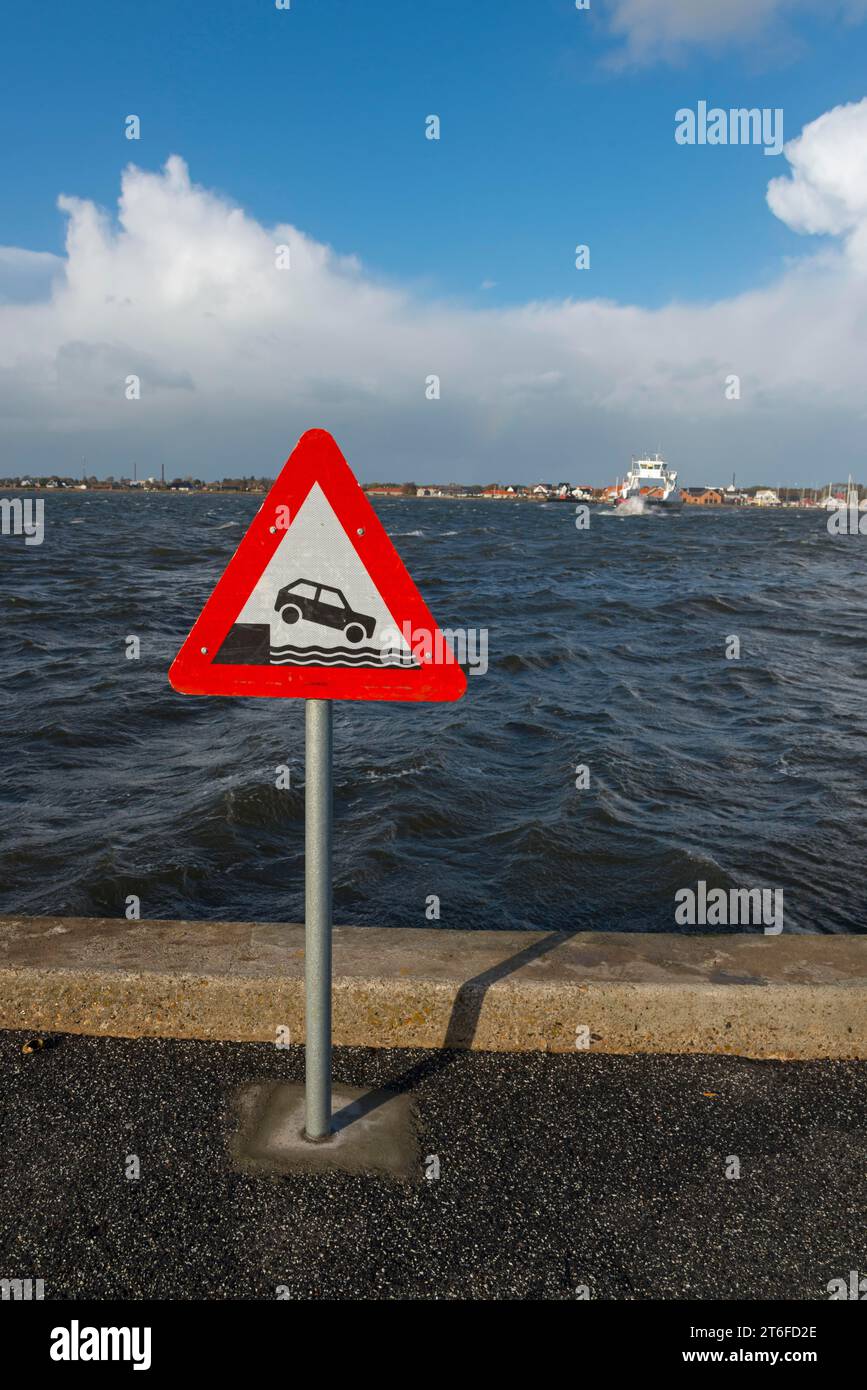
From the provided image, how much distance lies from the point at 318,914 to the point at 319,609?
943 mm

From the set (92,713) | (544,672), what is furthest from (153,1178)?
(544,672)

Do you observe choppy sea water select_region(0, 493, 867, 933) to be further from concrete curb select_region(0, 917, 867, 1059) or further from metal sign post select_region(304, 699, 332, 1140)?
metal sign post select_region(304, 699, 332, 1140)

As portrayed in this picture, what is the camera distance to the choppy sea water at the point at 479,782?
7.09 metres

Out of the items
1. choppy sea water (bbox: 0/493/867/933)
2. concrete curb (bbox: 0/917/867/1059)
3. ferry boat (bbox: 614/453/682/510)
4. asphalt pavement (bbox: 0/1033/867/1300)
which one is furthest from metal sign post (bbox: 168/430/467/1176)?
ferry boat (bbox: 614/453/682/510)

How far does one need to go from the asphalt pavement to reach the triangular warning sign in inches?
57.1

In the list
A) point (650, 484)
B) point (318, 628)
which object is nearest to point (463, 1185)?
point (318, 628)

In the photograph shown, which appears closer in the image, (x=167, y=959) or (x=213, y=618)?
(x=213, y=618)

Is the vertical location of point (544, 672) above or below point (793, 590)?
below

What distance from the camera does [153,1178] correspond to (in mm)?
2738
